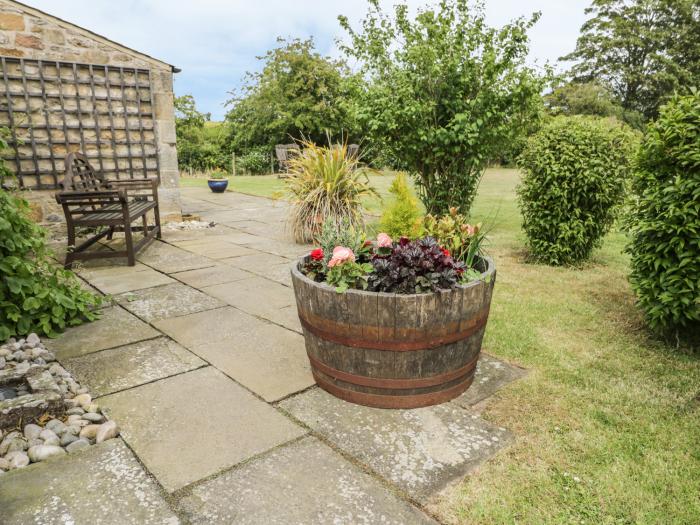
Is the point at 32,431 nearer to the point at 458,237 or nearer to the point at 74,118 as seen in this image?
the point at 458,237

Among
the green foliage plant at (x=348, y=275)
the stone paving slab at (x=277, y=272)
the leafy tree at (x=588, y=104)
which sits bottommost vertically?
the stone paving slab at (x=277, y=272)

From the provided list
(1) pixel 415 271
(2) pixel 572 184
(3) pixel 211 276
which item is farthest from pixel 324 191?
(1) pixel 415 271

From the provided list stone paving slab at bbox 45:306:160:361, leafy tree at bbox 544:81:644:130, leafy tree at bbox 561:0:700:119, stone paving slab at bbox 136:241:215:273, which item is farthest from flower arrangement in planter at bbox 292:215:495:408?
leafy tree at bbox 561:0:700:119

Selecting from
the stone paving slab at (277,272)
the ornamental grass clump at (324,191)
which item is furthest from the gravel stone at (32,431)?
the ornamental grass clump at (324,191)

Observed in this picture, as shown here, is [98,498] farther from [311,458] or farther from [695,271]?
[695,271]

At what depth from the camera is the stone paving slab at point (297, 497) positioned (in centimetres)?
156

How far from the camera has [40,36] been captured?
578 centimetres

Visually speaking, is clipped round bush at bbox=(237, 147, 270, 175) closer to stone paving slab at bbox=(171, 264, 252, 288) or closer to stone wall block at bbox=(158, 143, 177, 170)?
stone wall block at bbox=(158, 143, 177, 170)

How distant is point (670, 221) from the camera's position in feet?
9.21

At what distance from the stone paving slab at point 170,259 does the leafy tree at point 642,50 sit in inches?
1225

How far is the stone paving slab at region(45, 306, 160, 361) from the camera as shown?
286cm

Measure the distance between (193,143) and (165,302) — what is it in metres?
20.0

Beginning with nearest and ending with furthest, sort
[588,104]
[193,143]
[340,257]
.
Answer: [340,257] < [193,143] < [588,104]

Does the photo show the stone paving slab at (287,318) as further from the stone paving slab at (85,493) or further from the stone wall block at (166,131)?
the stone wall block at (166,131)
